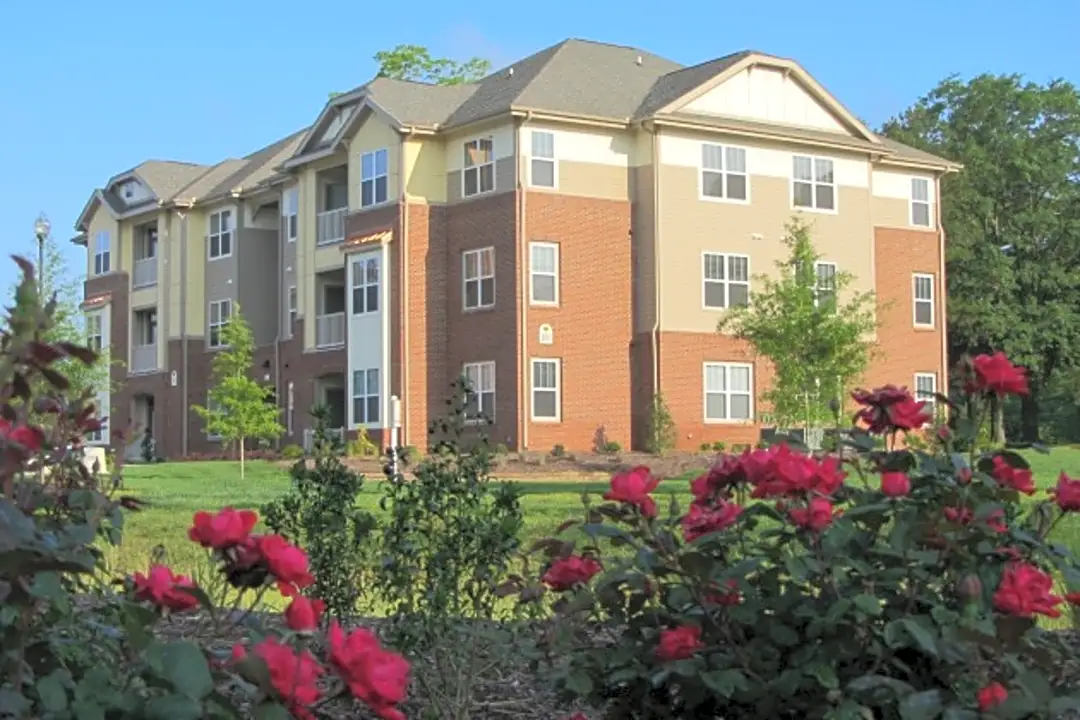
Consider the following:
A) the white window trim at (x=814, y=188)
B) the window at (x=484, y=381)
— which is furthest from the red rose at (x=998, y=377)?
the white window trim at (x=814, y=188)

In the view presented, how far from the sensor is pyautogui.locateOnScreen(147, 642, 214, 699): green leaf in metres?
2.36

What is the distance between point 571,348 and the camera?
33938 mm

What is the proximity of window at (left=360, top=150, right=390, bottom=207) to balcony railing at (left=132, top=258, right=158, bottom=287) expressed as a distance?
→ 1319 centimetres

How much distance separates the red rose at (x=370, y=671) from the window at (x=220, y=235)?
4318 cm

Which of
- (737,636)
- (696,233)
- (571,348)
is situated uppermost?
(696,233)

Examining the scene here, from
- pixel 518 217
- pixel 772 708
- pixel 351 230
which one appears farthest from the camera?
pixel 351 230

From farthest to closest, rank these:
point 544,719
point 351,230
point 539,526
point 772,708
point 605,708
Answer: point 351,230 → point 539,526 → point 544,719 → point 605,708 → point 772,708

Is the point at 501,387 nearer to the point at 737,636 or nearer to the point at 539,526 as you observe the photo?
the point at 539,526

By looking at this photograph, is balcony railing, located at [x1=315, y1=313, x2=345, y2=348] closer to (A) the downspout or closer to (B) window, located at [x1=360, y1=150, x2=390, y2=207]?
(B) window, located at [x1=360, y1=150, x2=390, y2=207]

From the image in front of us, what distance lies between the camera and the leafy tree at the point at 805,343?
95.2ft

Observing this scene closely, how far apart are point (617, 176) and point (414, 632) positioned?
30.2 metres

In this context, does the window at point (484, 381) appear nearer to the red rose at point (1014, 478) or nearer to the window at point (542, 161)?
the window at point (542, 161)

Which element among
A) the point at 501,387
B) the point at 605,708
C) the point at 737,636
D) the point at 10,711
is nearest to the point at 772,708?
the point at 737,636

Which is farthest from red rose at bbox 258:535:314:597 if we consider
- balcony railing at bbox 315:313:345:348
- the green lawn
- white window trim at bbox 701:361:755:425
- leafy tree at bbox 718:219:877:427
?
balcony railing at bbox 315:313:345:348
